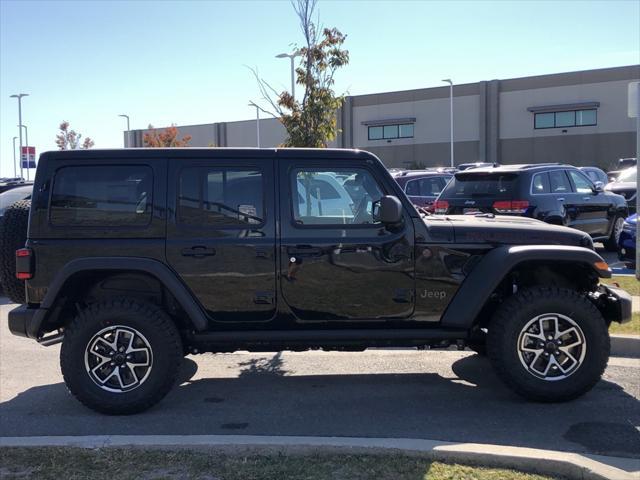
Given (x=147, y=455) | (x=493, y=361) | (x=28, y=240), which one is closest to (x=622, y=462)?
(x=493, y=361)

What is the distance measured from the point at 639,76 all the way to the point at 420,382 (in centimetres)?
4095

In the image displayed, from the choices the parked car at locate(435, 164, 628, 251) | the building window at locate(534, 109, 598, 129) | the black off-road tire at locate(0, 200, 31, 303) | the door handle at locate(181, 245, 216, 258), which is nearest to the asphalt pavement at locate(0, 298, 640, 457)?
the black off-road tire at locate(0, 200, 31, 303)

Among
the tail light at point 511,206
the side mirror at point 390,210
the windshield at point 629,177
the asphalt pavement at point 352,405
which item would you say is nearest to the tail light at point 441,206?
the tail light at point 511,206

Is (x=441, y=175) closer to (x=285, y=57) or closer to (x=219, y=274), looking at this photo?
(x=219, y=274)

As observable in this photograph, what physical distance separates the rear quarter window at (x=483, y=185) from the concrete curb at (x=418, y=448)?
7.39m

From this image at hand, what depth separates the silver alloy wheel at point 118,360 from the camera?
505cm

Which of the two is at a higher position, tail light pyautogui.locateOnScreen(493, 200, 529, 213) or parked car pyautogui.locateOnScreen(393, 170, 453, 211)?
parked car pyautogui.locateOnScreen(393, 170, 453, 211)

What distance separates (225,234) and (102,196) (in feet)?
3.27

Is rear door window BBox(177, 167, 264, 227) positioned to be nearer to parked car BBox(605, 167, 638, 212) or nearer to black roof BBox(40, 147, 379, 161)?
black roof BBox(40, 147, 379, 161)

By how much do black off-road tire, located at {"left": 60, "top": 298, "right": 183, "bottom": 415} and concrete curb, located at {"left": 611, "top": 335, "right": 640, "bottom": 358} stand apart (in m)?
4.47

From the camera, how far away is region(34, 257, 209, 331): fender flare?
493cm

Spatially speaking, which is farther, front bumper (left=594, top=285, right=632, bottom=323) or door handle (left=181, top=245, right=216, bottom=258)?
front bumper (left=594, top=285, right=632, bottom=323)

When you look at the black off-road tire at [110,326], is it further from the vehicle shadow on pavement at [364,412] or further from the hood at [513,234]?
the hood at [513,234]

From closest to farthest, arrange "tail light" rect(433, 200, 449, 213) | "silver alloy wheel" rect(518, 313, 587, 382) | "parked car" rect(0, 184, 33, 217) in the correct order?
"silver alloy wheel" rect(518, 313, 587, 382) < "parked car" rect(0, 184, 33, 217) < "tail light" rect(433, 200, 449, 213)
